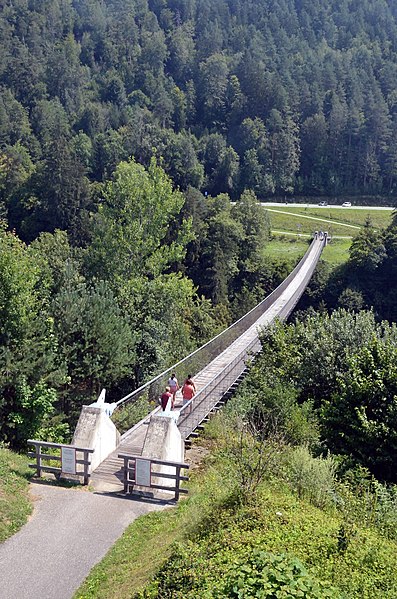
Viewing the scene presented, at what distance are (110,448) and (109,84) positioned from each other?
11264 cm

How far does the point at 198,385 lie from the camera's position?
1977 centimetres

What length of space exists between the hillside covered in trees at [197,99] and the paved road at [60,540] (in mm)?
42365

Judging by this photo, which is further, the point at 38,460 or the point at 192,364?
the point at 192,364

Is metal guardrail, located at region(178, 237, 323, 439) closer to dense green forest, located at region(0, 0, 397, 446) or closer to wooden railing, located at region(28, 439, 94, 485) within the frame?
wooden railing, located at region(28, 439, 94, 485)

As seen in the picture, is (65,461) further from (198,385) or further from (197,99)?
(197,99)

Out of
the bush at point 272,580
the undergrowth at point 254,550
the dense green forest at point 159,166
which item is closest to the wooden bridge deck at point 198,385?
the undergrowth at point 254,550

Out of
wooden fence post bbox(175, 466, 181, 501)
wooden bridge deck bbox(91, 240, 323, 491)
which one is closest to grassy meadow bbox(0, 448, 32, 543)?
wooden bridge deck bbox(91, 240, 323, 491)

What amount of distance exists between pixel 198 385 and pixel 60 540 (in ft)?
32.5

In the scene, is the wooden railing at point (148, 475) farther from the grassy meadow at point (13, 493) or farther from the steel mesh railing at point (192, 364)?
the steel mesh railing at point (192, 364)

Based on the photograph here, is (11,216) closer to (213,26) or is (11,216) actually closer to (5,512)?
(5,512)

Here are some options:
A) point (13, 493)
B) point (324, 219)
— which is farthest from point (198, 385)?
point (324, 219)

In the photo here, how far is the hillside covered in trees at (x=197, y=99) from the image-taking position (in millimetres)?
70750

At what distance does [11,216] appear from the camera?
57656 mm

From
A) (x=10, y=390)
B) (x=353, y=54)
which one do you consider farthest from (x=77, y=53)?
(x=10, y=390)
